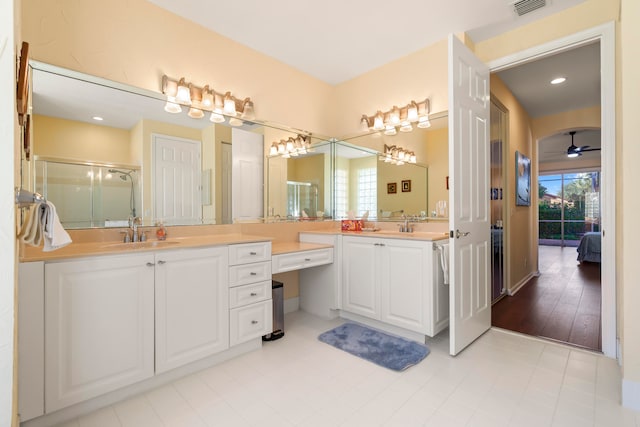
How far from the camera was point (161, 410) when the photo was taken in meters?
1.65

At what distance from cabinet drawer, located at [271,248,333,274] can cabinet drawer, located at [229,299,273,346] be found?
31 cm

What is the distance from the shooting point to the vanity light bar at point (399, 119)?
2977mm

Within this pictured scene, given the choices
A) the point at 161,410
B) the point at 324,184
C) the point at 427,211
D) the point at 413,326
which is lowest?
the point at 161,410

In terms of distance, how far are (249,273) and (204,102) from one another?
1534mm

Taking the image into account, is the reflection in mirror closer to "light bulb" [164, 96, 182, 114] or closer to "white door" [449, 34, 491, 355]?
"white door" [449, 34, 491, 355]

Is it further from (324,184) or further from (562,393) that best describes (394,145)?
(562,393)

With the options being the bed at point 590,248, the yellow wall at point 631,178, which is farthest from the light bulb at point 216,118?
the bed at point 590,248

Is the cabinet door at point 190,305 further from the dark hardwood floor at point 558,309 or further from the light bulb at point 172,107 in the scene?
the dark hardwood floor at point 558,309

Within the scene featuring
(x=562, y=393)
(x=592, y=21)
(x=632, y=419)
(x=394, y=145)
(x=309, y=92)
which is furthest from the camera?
(x=309, y=92)

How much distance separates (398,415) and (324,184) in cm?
256

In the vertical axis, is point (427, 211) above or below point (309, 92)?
below

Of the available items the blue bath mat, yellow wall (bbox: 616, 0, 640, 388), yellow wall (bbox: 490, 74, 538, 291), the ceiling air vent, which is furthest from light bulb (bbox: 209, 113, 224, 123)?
yellow wall (bbox: 490, 74, 538, 291)

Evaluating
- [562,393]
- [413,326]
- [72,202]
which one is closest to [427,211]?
[413,326]

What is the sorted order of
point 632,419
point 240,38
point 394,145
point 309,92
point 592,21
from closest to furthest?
point 632,419
point 592,21
point 240,38
point 394,145
point 309,92
